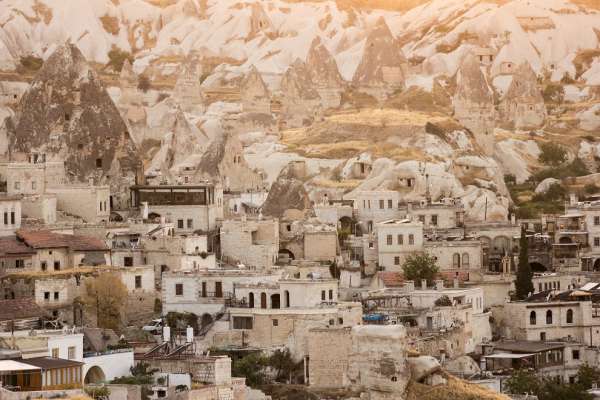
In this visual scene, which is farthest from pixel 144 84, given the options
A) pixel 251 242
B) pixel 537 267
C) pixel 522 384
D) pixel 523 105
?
pixel 522 384

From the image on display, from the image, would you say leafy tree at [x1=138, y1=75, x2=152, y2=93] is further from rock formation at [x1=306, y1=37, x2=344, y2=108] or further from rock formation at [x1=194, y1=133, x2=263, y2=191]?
rock formation at [x1=194, y1=133, x2=263, y2=191]

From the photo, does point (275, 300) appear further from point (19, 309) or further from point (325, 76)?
point (325, 76)

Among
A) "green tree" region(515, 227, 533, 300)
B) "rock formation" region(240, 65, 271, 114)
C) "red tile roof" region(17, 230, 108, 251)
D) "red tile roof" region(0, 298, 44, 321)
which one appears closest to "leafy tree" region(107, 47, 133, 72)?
"rock formation" region(240, 65, 271, 114)

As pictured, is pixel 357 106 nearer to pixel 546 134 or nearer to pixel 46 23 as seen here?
pixel 546 134

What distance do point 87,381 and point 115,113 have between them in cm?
3689

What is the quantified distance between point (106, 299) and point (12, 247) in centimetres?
566

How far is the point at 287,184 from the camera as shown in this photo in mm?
103625

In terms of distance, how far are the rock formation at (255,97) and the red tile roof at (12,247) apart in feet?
181

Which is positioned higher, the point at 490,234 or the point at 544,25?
the point at 544,25

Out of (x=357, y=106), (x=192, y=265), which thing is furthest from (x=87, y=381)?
(x=357, y=106)

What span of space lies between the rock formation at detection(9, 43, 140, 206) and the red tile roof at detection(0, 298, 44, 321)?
25.9 meters

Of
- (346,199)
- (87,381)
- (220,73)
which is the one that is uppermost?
(220,73)

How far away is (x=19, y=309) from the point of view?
244 feet

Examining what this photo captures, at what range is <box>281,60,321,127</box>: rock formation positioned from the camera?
137 meters
